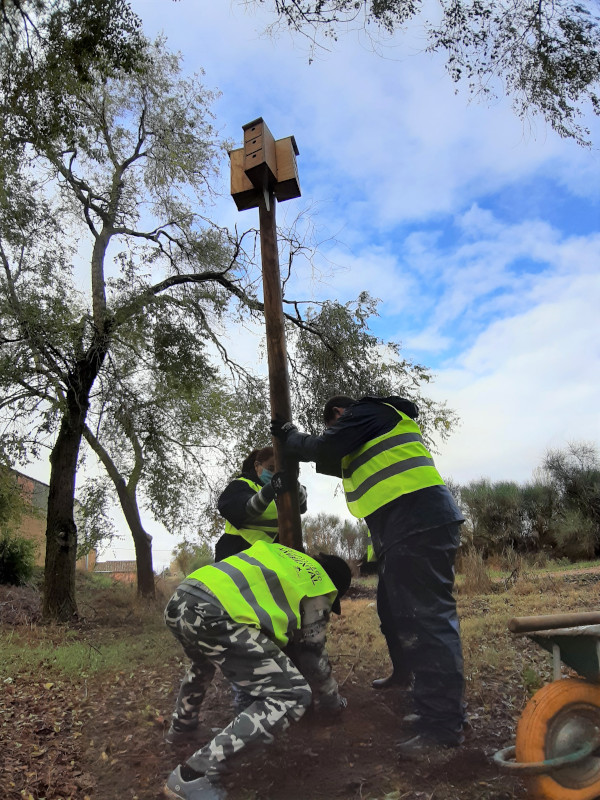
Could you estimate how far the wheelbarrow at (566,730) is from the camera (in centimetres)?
214

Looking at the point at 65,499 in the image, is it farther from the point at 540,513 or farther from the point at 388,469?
the point at 540,513

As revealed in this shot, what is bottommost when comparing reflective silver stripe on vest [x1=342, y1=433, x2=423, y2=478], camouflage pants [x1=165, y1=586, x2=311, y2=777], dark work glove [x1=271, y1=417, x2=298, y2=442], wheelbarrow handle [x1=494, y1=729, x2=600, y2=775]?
wheelbarrow handle [x1=494, y1=729, x2=600, y2=775]

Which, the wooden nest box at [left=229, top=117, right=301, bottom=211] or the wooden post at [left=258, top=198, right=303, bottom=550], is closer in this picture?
the wooden post at [left=258, top=198, right=303, bottom=550]

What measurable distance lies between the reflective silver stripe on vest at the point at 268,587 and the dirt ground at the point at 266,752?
1.94 ft

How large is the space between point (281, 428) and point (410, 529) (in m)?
0.98

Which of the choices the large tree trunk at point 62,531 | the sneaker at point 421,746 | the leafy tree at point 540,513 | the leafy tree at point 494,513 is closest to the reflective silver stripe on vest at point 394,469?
the sneaker at point 421,746

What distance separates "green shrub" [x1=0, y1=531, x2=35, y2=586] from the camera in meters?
16.3

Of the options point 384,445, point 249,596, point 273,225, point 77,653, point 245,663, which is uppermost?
point 273,225

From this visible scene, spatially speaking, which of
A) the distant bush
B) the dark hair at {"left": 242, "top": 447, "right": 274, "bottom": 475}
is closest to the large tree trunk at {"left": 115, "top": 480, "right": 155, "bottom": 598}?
the distant bush

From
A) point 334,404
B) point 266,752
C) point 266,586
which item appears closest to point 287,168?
point 334,404

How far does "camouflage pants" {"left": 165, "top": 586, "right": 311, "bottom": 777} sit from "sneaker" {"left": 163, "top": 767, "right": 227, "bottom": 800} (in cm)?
6

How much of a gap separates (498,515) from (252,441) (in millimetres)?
9605

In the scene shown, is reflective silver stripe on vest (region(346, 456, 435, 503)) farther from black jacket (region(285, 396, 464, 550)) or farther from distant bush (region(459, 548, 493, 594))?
distant bush (region(459, 548, 493, 594))

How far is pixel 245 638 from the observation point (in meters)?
2.51
